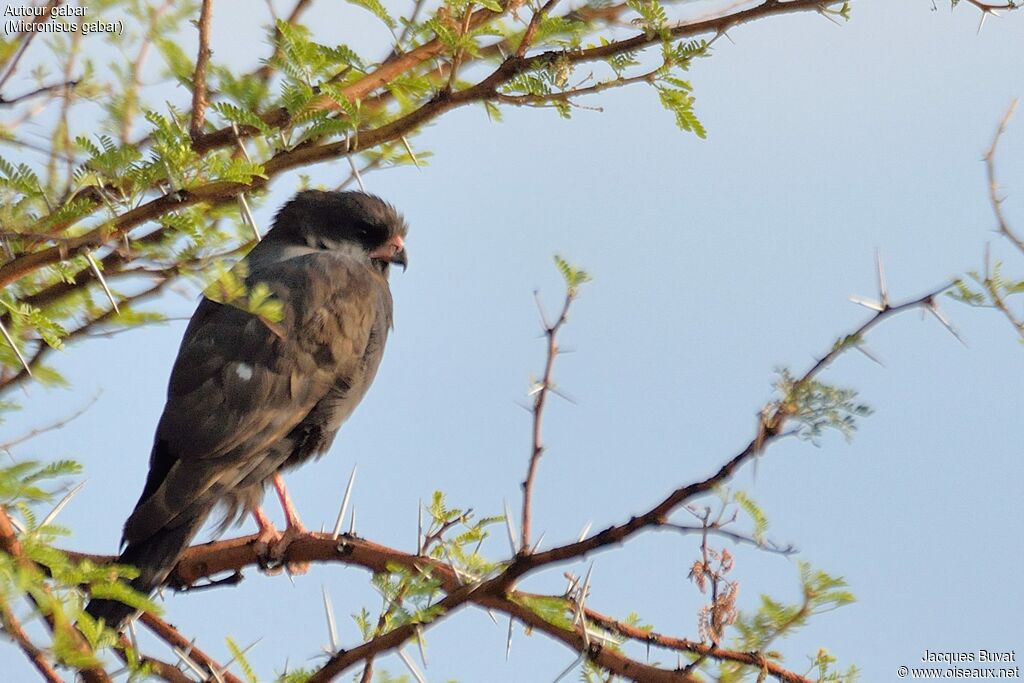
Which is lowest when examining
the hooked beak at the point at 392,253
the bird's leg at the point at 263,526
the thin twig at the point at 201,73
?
the bird's leg at the point at 263,526

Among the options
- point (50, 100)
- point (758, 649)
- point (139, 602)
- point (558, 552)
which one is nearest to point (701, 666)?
point (758, 649)

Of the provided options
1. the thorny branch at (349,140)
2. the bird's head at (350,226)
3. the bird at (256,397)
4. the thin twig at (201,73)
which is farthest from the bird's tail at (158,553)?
the bird's head at (350,226)

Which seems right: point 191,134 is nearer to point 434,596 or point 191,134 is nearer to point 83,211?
point 83,211

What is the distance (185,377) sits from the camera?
17.1 feet

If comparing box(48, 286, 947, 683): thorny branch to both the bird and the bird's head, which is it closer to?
the bird

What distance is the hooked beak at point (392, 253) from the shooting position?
22.1 ft

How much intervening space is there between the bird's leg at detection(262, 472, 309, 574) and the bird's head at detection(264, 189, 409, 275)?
1.59 meters

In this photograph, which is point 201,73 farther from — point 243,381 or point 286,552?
point 286,552

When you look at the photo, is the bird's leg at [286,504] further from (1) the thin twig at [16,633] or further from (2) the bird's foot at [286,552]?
(1) the thin twig at [16,633]

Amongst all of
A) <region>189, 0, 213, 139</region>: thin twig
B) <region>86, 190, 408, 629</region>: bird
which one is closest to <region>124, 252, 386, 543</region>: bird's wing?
<region>86, 190, 408, 629</region>: bird

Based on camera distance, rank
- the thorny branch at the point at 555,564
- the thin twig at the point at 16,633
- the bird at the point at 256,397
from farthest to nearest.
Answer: the bird at the point at 256,397 < the thin twig at the point at 16,633 < the thorny branch at the point at 555,564

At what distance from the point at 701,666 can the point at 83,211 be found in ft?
7.73

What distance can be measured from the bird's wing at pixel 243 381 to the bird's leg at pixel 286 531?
32 centimetres

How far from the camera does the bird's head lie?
22.0ft
